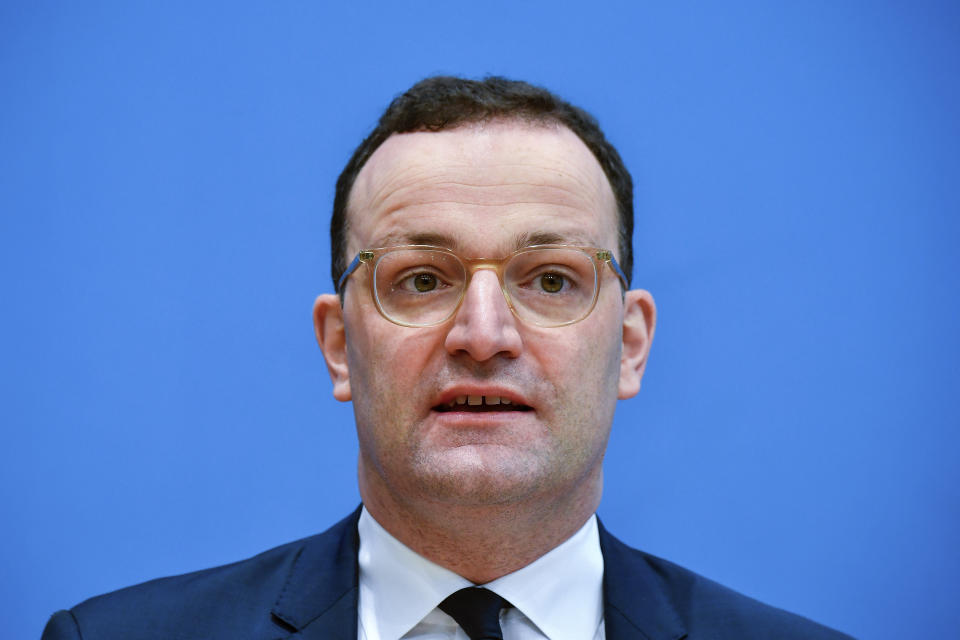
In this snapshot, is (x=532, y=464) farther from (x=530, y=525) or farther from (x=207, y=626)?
(x=207, y=626)

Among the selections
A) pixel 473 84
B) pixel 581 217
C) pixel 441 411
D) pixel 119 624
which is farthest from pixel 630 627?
pixel 473 84

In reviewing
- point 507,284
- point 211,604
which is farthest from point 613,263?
point 211,604

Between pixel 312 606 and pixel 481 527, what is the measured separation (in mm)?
447

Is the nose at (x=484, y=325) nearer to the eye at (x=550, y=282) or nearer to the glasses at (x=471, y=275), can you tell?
the glasses at (x=471, y=275)

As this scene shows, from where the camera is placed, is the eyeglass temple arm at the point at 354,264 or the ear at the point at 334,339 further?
the ear at the point at 334,339

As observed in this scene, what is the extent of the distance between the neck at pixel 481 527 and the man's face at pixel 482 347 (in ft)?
0.11

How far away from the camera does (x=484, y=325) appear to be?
6.01 ft

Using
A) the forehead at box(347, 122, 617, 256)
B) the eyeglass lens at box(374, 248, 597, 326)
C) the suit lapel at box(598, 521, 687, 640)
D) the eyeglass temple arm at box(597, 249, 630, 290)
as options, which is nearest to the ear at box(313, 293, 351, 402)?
the forehead at box(347, 122, 617, 256)

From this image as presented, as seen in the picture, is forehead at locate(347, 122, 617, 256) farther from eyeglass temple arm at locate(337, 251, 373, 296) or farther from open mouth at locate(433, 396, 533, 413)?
open mouth at locate(433, 396, 533, 413)

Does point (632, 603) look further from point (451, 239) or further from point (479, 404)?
point (451, 239)

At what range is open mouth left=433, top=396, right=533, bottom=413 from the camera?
1.88 metres

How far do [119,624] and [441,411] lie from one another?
36.7 inches

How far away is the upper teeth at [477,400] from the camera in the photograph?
1.88 metres

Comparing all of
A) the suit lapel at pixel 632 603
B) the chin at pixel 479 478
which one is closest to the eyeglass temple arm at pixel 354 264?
the chin at pixel 479 478
